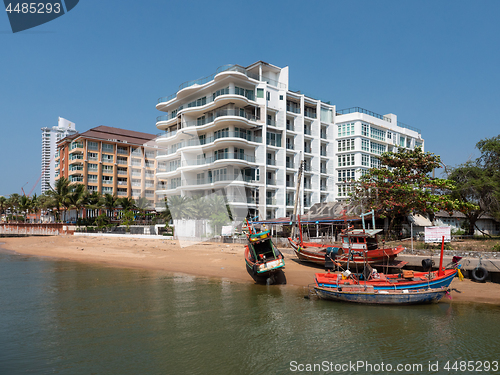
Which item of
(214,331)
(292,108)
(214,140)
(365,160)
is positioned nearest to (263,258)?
(214,331)

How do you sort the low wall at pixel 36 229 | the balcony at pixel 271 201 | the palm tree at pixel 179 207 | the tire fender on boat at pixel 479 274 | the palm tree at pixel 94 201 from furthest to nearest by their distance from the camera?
the palm tree at pixel 94 201
the low wall at pixel 36 229
the balcony at pixel 271 201
the palm tree at pixel 179 207
the tire fender on boat at pixel 479 274

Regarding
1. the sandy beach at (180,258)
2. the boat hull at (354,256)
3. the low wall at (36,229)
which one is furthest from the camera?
the low wall at (36,229)

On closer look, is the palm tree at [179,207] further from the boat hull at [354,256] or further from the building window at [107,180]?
the building window at [107,180]

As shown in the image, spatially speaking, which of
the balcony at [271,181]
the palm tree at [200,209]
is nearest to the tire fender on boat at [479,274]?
the palm tree at [200,209]

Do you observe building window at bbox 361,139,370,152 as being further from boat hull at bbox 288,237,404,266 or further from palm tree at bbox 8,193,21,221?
palm tree at bbox 8,193,21,221

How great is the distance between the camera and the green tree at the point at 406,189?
34.3m

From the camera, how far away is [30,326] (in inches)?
595

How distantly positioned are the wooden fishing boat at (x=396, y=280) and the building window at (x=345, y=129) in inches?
1796

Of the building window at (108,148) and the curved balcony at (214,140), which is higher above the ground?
the building window at (108,148)

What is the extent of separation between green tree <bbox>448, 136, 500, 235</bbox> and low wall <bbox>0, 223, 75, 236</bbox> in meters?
59.4

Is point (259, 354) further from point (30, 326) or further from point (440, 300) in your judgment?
point (440, 300)

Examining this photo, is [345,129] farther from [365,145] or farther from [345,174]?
[345,174]

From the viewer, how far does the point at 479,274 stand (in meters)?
22.4

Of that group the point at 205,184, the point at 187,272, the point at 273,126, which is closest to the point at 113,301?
the point at 187,272
